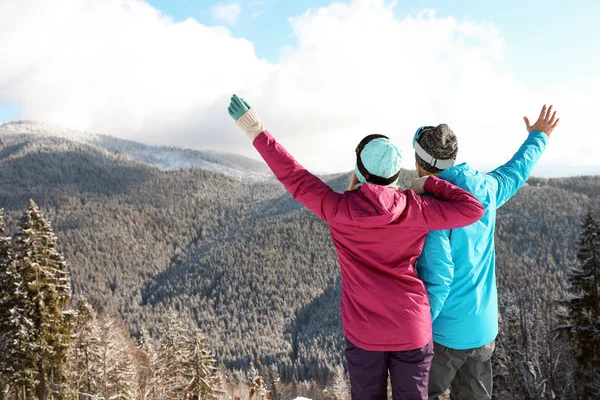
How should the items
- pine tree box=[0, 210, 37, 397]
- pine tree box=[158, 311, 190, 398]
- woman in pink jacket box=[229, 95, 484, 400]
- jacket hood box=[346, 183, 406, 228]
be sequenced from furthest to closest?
pine tree box=[158, 311, 190, 398], pine tree box=[0, 210, 37, 397], woman in pink jacket box=[229, 95, 484, 400], jacket hood box=[346, 183, 406, 228]

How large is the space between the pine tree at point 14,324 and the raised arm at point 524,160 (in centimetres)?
1649

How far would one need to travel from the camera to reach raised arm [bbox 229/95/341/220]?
260 cm

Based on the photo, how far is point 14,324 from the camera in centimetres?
1405

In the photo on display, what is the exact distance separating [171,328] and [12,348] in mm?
13795

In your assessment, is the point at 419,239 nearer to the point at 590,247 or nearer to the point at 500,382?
the point at 590,247

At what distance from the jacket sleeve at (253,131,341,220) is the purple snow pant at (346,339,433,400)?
105 centimetres

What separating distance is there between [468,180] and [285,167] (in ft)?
4.74

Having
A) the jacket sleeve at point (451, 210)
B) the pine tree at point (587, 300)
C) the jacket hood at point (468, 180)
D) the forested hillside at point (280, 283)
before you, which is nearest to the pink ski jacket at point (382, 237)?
the jacket sleeve at point (451, 210)

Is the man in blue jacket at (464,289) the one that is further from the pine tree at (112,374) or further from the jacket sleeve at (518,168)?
the pine tree at (112,374)

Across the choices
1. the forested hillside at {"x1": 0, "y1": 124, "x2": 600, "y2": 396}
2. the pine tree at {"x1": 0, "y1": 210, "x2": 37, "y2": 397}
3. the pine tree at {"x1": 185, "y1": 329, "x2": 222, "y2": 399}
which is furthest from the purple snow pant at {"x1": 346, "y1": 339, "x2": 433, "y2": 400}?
the forested hillside at {"x1": 0, "y1": 124, "x2": 600, "y2": 396}

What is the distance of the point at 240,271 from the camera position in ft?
604

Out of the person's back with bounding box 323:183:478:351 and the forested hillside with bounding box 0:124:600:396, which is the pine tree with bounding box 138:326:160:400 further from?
the forested hillside with bounding box 0:124:600:396

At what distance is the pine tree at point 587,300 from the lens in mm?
15852

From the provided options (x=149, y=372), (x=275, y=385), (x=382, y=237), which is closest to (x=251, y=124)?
(x=382, y=237)
